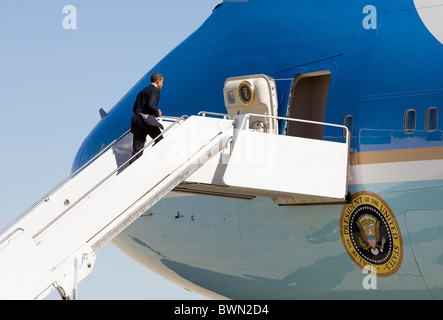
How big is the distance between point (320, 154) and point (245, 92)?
251 cm

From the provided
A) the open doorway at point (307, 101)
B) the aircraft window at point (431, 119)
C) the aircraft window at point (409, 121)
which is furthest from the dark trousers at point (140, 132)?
the aircraft window at point (431, 119)

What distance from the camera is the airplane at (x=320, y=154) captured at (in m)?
14.2

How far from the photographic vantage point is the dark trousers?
1443 centimetres

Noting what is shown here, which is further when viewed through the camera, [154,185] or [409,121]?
[409,121]

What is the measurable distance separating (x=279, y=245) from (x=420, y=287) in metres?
3.19

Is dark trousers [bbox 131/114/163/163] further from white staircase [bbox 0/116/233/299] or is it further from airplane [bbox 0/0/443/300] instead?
airplane [bbox 0/0/443/300]

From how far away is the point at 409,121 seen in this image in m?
14.3

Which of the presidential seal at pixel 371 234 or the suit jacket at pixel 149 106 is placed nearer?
the suit jacket at pixel 149 106

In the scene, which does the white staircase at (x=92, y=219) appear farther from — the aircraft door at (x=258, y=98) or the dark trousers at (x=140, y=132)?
the aircraft door at (x=258, y=98)
